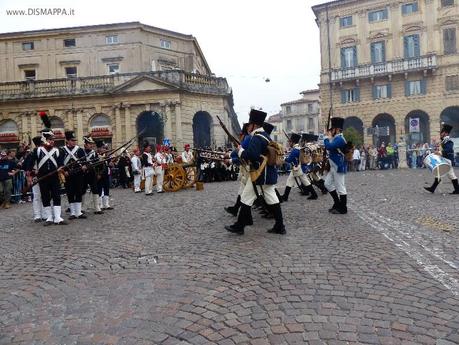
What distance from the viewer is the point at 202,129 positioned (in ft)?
111

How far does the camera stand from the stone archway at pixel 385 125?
139 ft

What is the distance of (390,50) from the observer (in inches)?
1630

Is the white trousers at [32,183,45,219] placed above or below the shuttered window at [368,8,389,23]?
below

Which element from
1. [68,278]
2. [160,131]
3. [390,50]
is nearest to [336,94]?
[390,50]

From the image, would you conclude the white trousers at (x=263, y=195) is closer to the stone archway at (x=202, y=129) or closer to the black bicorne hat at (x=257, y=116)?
the black bicorne hat at (x=257, y=116)

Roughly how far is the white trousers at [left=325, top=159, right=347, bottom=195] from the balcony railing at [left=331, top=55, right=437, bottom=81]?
115ft

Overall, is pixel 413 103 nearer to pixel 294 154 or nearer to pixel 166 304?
pixel 294 154

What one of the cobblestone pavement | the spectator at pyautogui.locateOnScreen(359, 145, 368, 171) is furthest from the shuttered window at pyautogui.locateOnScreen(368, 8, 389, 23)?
the cobblestone pavement

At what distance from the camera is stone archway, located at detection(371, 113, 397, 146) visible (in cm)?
4222

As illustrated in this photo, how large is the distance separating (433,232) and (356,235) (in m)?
1.26

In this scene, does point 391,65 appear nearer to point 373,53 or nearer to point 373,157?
point 373,53

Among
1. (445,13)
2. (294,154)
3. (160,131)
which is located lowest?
(294,154)

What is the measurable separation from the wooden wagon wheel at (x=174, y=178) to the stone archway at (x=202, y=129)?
52.2 feet

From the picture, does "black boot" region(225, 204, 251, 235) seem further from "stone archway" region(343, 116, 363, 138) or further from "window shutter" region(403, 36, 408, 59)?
"window shutter" region(403, 36, 408, 59)
